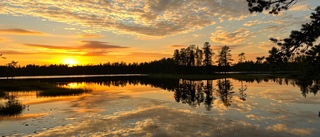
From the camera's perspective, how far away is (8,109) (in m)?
28.4

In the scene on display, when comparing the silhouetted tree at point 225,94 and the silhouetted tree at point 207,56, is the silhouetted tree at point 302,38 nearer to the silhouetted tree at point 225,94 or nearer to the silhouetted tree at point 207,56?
the silhouetted tree at point 225,94

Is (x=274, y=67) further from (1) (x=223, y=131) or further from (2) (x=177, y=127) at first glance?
(2) (x=177, y=127)

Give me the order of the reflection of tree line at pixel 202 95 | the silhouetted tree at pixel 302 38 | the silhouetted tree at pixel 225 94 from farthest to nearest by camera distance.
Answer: the reflection of tree line at pixel 202 95, the silhouetted tree at pixel 225 94, the silhouetted tree at pixel 302 38

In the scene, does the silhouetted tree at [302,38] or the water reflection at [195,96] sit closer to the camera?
the silhouetted tree at [302,38]

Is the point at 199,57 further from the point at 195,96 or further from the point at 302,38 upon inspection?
the point at 302,38

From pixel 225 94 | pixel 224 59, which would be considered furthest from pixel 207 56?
pixel 225 94

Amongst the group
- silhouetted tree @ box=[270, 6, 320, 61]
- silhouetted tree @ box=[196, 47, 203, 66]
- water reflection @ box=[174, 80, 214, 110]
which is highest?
silhouetted tree @ box=[196, 47, 203, 66]

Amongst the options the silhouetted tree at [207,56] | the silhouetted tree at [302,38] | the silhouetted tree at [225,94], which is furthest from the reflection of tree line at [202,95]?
the silhouetted tree at [207,56]

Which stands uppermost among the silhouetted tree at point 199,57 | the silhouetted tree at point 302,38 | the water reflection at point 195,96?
→ the silhouetted tree at point 199,57

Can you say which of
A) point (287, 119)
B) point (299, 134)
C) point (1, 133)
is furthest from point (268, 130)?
point (1, 133)

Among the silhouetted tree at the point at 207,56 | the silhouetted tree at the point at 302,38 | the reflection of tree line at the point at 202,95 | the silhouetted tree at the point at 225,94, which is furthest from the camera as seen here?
the silhouetted tree at the point at 207,56

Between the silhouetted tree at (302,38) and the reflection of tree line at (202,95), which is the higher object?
the silhouetted tree at (302,38)

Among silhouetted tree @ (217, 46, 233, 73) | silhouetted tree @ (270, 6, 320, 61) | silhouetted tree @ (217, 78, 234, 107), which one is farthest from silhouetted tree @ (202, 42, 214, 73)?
silhouetted tree @ (270, 6, 320, 61)

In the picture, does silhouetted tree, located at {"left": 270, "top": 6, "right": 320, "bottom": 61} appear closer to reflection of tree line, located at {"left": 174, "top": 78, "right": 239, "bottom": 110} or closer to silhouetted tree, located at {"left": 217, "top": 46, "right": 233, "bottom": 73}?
reflection of tree line, located at {"left": 174, "top": 78, "right": 239, "bottom": 110}
